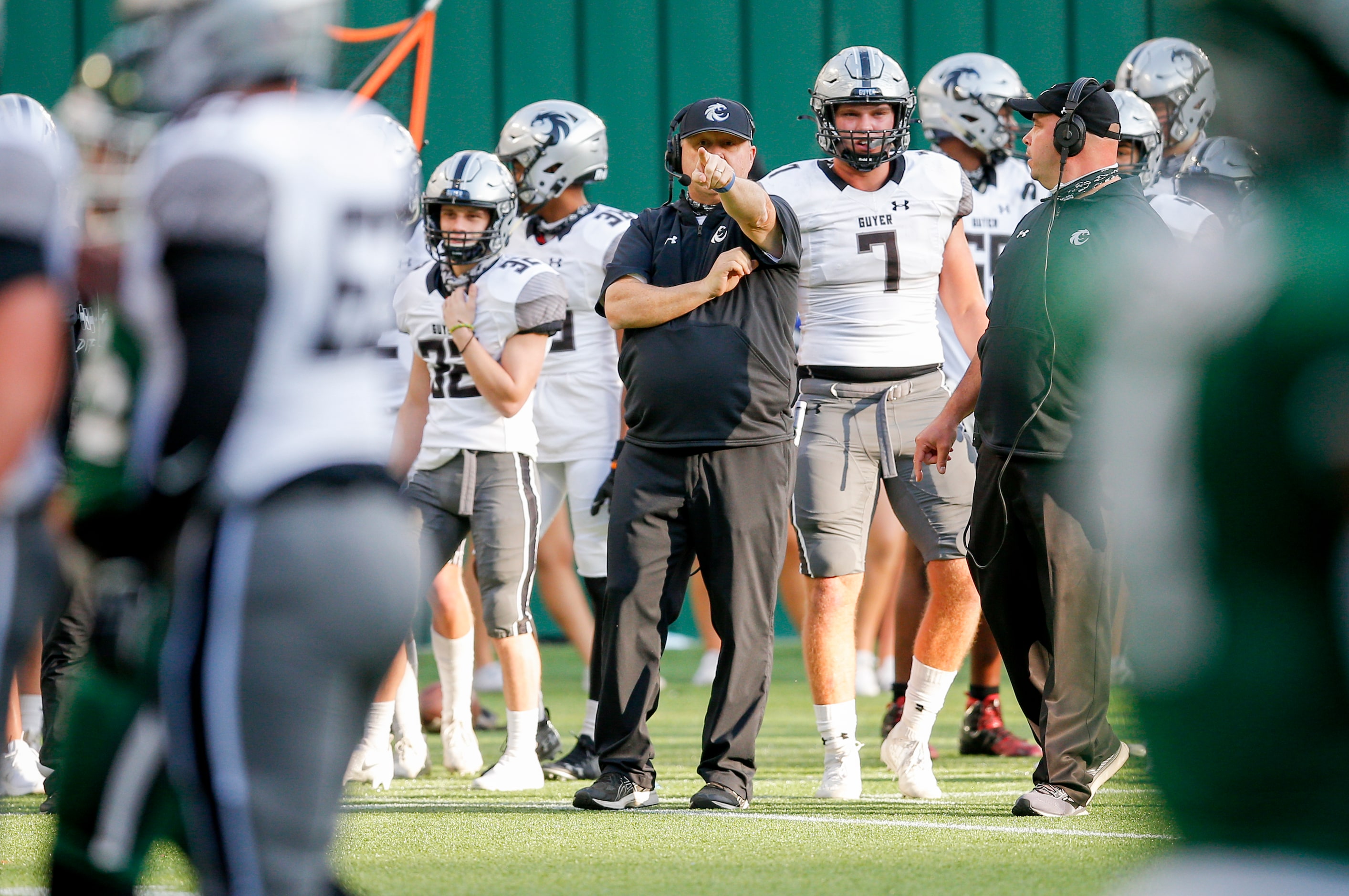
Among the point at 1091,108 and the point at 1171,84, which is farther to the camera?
the point at 1171,84

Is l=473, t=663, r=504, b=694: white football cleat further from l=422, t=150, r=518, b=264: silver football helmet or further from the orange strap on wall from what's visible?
l=422, t=150, r=518, b=264: silver football helmet

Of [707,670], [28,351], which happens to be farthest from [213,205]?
[707,670]

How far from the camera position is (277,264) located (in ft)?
6.72

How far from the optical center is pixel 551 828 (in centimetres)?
465

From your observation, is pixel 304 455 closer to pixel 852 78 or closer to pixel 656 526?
pixel 656 526

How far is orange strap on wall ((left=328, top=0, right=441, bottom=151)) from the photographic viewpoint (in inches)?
352

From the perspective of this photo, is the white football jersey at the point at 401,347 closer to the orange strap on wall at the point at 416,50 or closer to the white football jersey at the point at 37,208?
the orange strap on wall at the point at 416,50

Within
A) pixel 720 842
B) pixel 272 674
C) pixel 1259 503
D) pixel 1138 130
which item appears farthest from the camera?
pixel 1138 130

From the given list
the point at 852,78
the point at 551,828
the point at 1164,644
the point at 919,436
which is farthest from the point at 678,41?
the point at 1164,644

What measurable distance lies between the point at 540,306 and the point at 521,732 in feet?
4.63

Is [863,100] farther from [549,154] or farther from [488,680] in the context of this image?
[488,680]

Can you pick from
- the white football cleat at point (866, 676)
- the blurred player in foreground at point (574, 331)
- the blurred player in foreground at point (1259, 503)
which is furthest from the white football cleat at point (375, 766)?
the blurred player in foreground at point (1259, 503)

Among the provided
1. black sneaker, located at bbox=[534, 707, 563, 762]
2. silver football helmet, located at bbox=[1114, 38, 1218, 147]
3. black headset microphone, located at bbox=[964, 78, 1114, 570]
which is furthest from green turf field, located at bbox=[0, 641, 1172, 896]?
silver football helmet, located at bbox=[1114, 38, 1218, 147]

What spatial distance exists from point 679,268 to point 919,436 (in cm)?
90
